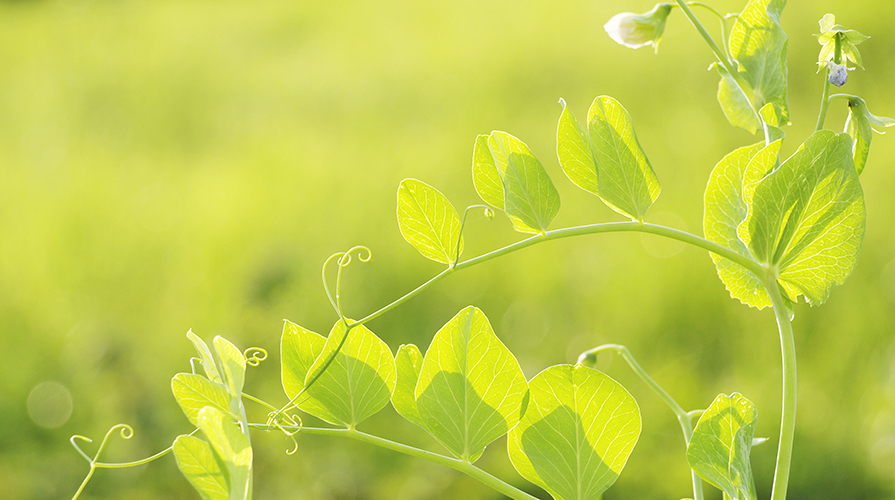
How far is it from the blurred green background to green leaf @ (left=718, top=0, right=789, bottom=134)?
0.37m

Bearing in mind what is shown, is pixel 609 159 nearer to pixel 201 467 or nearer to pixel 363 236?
pixel 201 467

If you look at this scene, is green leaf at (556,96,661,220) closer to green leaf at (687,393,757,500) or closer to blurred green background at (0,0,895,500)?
green leaf at (687,393,757,500)

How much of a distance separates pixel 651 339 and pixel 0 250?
736 millimetres

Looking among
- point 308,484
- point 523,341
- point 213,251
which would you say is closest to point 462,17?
point 213,251

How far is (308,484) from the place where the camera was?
1.55 feet

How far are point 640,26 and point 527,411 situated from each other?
7cm

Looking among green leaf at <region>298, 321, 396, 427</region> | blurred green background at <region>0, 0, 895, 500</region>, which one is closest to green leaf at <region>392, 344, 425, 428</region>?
green leaf at <region>298, 321, 396, 427</region>

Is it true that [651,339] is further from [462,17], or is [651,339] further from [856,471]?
[462,17]

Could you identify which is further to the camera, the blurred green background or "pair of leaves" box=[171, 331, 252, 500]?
the blurred green background

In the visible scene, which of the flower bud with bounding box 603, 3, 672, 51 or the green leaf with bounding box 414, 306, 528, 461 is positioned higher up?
the flower bud with bounding box 603, 3, 672, 51

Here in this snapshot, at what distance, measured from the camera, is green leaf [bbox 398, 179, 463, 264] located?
0.09m

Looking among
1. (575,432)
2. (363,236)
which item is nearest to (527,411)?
(575,432)

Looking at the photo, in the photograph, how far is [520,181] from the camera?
9 centimetres

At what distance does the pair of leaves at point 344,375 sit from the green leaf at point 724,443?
0.04m
